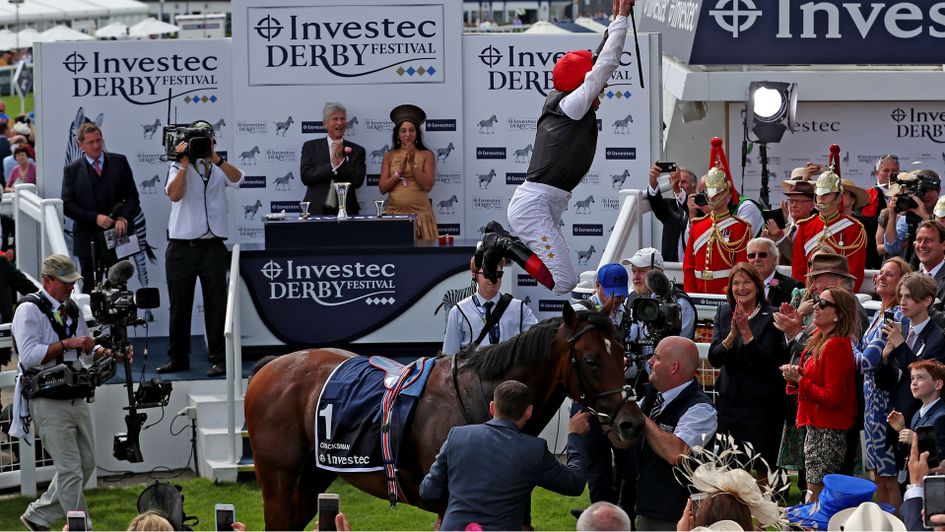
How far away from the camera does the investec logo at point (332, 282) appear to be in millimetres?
13688

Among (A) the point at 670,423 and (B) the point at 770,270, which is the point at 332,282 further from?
(A) the point at 670,423

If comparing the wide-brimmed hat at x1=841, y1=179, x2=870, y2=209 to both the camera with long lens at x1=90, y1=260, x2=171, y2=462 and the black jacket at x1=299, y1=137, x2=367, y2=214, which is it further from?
the camera with long lens at x1=90, y1=260, x2=171, y2=462

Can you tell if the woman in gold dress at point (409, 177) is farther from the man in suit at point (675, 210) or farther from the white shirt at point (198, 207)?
the man in suit at point (675, 210)

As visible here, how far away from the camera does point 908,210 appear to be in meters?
12.0

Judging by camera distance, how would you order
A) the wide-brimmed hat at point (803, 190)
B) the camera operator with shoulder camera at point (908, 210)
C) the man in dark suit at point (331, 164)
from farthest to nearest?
the man in dark suit at point (331, 164)
the wide-brimmed hat at point (803, 190)
the camera operator with shoulder camera at point (908, 210)

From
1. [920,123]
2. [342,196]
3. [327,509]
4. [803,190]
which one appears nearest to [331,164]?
[342,196]

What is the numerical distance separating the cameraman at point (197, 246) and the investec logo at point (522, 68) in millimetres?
2990

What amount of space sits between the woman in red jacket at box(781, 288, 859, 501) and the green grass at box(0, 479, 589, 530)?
193cm

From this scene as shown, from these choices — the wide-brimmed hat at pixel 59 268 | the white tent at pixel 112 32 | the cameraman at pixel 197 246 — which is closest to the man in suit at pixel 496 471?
the wide-brimmed hat at pixel 59 268

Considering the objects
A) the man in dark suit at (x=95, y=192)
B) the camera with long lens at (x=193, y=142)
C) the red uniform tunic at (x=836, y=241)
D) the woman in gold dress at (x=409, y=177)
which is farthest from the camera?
the woman in gold dress at (x=409, y=177)

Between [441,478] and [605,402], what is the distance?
1033mm

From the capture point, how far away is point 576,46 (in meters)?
15.1

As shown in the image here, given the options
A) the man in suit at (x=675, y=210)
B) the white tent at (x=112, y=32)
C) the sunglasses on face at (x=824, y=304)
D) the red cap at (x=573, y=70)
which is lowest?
the sunglasses on face at (x=824, y=304)

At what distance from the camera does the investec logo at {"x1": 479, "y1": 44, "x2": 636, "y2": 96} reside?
49.5 feet
